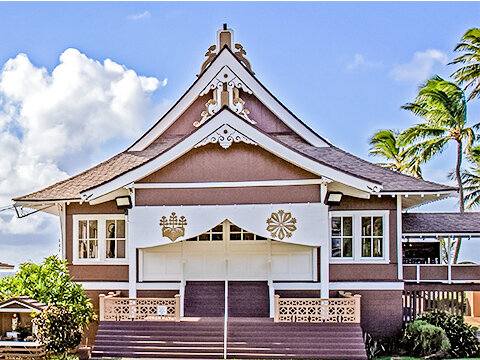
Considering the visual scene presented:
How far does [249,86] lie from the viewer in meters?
18.8

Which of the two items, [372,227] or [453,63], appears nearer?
[372,227]

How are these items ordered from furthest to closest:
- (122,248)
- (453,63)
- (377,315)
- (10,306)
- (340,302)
Answer: (453,63) < (122,248) < (377,315) < (340,302) < (10,306)

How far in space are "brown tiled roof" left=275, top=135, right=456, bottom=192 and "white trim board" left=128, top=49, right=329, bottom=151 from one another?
1.07 feet

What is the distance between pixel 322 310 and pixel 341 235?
2708 millimetres

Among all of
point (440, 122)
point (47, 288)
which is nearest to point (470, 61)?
point (440, 122)

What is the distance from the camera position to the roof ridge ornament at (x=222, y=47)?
1956cm

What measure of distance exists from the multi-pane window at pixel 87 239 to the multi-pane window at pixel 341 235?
268 inches

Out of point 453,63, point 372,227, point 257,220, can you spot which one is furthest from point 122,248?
point 453,63

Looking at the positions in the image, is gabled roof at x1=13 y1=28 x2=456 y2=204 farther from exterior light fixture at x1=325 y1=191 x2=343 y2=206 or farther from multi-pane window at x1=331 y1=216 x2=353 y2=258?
multi-pane window at x1=331 y1=216 x2=353 y2=258

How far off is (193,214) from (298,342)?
13.4 feet

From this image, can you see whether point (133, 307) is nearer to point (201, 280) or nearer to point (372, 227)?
point (201, 280)

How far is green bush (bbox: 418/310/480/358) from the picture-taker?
50.9ft

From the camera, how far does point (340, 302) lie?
15.0 meters

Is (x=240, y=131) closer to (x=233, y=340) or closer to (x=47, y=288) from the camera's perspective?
(x=233, y=340)
